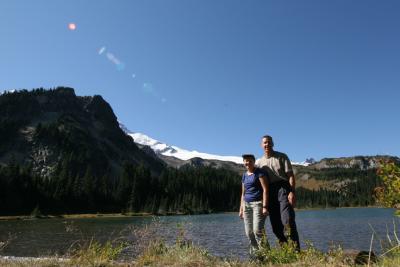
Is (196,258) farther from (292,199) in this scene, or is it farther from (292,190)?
(292,190)

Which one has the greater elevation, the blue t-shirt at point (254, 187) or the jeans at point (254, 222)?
the blue t-shirt at point (254, 187)

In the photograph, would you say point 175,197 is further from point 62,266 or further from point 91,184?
point 62,266

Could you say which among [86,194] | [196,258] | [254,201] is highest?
[86,194]

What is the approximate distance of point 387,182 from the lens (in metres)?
5.43

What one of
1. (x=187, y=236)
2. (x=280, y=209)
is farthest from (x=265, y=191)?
(x=187, y=236)

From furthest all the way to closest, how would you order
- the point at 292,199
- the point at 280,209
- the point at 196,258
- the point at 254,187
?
the point at 254,187 → the point at 280,209 → the point at 292,199 → the point at 196,258

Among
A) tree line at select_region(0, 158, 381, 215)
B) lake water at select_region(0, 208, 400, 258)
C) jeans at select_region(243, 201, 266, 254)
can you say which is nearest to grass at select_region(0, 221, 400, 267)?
lake water at select_region(0, 208, 400, 258)

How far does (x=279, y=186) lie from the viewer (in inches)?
404

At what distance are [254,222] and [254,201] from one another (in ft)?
1.74

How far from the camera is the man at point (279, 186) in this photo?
9867 mm

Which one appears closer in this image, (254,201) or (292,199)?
(292,199)

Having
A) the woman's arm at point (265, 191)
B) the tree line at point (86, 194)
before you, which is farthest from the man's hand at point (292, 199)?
the tree line at point (86, 194)

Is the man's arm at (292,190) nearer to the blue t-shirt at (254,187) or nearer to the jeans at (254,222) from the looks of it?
the blue t-shirt at (254,187)

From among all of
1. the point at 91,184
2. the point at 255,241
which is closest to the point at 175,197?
the point at 91,184
